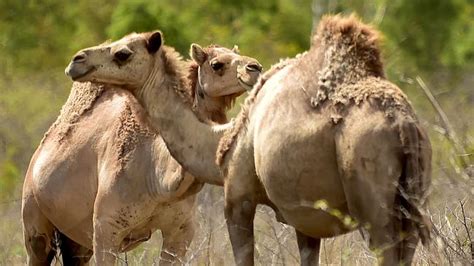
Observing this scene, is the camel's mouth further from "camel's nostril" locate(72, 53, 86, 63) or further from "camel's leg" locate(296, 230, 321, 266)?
"camel's nostril" locate(72, 53, 86, 63)

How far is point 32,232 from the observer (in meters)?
12.1

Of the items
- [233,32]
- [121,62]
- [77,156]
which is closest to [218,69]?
[121,62]

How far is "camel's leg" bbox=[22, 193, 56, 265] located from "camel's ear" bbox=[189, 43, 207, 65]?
7.67ft

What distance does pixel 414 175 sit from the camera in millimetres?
7973

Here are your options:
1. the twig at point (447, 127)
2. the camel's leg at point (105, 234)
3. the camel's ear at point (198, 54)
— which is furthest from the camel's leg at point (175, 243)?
the twig at point (447, 127)

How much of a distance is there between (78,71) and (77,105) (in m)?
1.64

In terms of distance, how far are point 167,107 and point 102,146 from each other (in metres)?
1.17

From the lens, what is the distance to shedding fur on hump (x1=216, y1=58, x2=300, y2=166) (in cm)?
907

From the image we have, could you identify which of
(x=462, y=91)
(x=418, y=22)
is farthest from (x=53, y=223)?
(x=418, y=22)

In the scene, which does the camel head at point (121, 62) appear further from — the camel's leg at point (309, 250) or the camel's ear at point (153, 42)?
the camel's leg at point (309, 250)

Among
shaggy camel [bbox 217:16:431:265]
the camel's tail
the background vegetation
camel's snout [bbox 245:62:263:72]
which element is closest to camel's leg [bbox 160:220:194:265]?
camel's snout [bbox 245:62:263:72]

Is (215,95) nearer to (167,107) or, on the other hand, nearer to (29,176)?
(167,107)

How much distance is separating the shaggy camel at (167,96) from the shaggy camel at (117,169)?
0.03m

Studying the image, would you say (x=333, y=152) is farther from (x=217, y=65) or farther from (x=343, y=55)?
(x=217, y=65)
